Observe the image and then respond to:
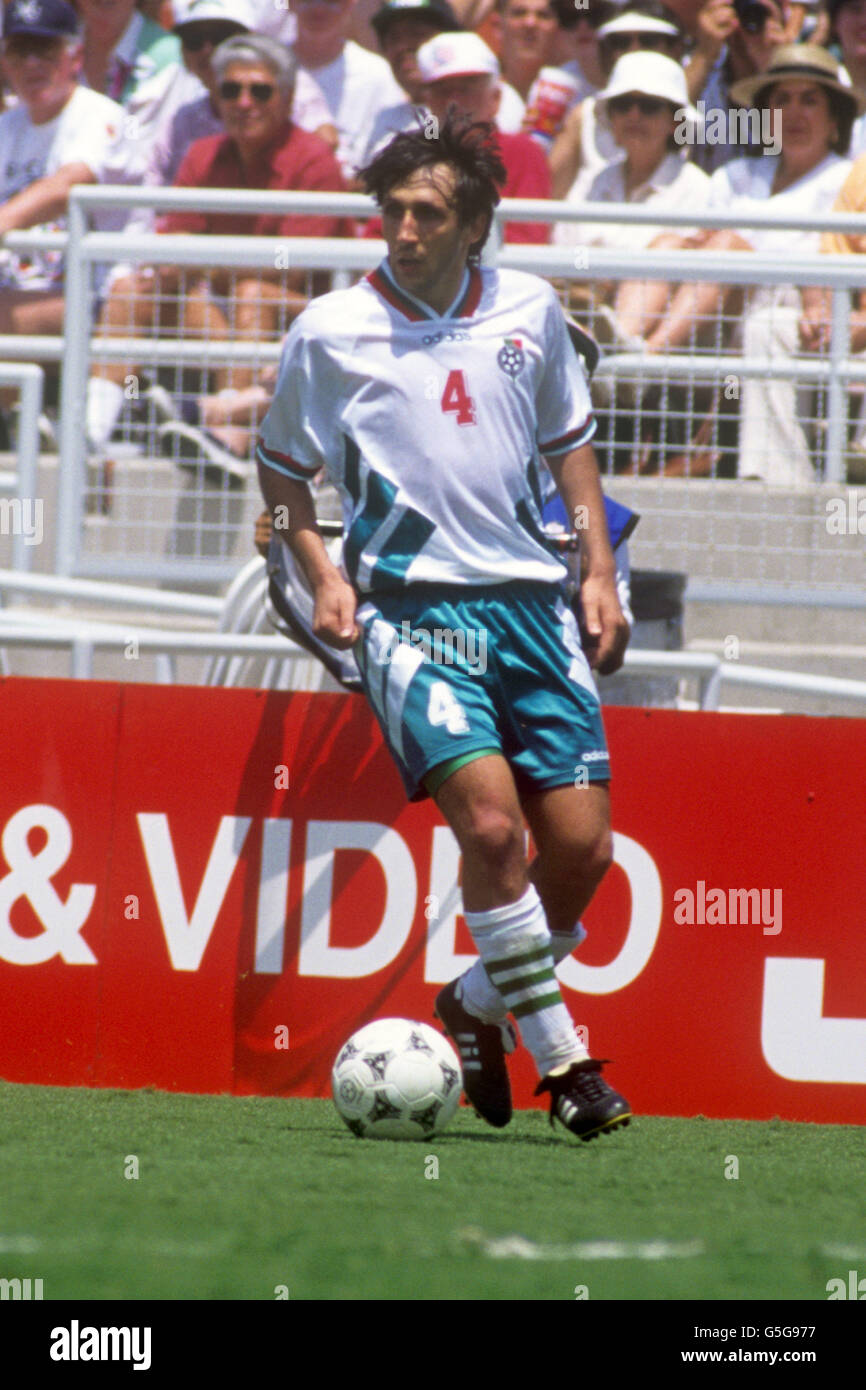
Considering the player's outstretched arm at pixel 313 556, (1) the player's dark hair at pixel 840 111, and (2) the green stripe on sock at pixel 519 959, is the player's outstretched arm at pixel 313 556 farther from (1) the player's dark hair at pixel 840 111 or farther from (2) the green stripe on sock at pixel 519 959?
(1) the player's dark hair at pixel 840 111

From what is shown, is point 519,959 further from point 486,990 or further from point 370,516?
point 370,516

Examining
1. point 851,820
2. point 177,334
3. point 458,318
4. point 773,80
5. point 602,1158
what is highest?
point 773,80

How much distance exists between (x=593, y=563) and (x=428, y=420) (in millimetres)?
Answer: 583

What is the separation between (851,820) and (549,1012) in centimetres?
163

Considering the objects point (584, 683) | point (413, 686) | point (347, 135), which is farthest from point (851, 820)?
point (347, 135)

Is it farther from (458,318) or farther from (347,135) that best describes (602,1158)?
(347,135)

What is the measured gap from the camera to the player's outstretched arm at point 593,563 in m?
5.39

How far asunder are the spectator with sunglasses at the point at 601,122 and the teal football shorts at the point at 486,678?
512 cm

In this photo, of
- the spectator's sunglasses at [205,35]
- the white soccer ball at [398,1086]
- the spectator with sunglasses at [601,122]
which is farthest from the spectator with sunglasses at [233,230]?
the white soccer ball at [398,1086]

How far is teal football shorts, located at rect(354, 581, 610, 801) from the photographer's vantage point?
16.8 ft

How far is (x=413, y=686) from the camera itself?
5.12m

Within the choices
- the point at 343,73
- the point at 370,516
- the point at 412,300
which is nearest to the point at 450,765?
the point at 370,516

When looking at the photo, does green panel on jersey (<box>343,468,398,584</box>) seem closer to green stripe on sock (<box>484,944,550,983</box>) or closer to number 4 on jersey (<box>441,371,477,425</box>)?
number 4 on jersey (<box>441,371,477,425</box>)

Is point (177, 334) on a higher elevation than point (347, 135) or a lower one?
lower
